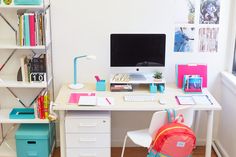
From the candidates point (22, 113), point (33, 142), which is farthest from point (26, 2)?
point (33, 142)

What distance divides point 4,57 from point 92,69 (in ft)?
2.81

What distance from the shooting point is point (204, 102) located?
10.5ft

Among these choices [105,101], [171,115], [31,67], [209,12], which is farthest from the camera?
[209,12]

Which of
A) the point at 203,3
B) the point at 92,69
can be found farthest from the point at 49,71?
the point at 203,3

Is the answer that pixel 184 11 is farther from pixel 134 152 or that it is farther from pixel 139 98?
pixel 134 152

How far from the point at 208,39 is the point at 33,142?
6.40 ft

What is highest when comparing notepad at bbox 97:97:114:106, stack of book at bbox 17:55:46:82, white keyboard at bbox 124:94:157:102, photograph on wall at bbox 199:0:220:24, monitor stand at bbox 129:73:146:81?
photograph on wall at bbox 199:0:220:24

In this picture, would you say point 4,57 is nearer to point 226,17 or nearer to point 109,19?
point 109,19

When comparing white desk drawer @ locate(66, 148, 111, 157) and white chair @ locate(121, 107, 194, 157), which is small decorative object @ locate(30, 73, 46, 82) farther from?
white chair @ locate(121, 107, 194, 157)

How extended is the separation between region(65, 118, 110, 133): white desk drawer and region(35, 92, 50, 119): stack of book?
0.37 m

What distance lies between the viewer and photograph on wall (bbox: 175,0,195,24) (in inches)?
139

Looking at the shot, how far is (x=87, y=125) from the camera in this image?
10.2ft

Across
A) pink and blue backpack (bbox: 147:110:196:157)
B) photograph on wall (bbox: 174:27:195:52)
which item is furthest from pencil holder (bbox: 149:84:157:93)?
pink and blue backpack (bbox: 147:110:196:157)

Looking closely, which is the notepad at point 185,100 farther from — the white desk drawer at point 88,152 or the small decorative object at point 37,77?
the small decorative object at point 37,77
